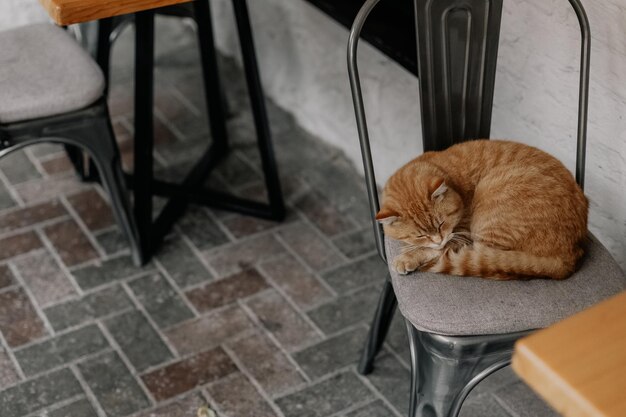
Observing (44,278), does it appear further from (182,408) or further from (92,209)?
(182,408)

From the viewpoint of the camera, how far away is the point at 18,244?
117 inches

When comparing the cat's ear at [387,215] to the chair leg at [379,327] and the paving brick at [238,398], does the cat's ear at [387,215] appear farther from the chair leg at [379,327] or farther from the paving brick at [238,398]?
the paving brick at [238,398]

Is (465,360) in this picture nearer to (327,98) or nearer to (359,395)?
(359,395)

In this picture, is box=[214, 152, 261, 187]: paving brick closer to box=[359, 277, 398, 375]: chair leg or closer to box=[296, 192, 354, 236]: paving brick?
box=[296, 192, 354, 236]: paving brick

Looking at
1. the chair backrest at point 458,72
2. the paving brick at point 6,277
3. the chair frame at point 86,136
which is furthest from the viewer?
the paving brick at point 6,277

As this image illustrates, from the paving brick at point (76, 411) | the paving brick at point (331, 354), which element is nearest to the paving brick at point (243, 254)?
the paving brick at point (331, 354)

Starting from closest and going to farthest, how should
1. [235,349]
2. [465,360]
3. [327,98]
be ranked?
[465,360]
[235,349]
[327,98]

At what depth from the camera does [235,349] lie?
8.48 ft

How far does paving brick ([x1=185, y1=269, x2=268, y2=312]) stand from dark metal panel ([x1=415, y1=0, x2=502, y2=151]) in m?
0.90

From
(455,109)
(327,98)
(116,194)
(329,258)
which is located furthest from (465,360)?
(327,98)

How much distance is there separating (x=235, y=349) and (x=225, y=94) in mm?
1515

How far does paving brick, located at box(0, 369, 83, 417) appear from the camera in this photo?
7.82ft

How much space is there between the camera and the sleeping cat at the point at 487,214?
1.86 m

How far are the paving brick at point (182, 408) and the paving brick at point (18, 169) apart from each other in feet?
4.29
